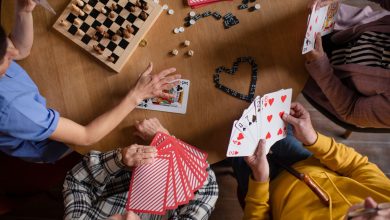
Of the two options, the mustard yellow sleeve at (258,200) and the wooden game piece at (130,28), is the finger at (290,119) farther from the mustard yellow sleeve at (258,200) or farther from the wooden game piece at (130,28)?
the wooden game piece at (130,28)

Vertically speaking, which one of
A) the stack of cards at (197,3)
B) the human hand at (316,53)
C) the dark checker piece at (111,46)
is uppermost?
the human hand at (316,53)

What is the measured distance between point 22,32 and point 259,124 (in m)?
1.00

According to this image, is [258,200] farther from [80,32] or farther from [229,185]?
[80,32]

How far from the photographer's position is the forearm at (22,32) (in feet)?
4.46

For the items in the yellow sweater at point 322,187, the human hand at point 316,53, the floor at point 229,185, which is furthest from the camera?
the floor at point 229,185

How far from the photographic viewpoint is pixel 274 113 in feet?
4.38

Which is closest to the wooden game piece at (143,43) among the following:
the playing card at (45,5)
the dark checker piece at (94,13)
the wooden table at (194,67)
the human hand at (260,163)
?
the wooden table at (194,67)

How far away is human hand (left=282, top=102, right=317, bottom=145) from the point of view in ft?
4.60

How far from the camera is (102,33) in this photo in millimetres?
1409

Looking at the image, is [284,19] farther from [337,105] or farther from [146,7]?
[146,7]

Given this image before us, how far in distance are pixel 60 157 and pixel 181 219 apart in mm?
643

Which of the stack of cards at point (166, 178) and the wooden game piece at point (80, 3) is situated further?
the wooden game piece at point (80, 3)

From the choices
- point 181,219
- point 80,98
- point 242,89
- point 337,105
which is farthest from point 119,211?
point 337,105

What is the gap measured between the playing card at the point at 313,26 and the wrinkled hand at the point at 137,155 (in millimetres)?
716
